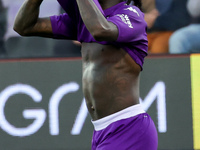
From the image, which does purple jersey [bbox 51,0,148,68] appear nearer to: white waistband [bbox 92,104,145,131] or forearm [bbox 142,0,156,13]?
white waistband [bbox 92,104,145,131]

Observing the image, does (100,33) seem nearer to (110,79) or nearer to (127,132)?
(110,79)

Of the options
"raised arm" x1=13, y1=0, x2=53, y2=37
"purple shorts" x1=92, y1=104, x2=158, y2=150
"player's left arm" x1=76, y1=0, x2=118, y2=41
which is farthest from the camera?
"raised arm" x1=13, y1=0, x2=53, y2=37

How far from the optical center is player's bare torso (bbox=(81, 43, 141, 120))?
131 inches

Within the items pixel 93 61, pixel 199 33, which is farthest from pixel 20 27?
pixel 199 33

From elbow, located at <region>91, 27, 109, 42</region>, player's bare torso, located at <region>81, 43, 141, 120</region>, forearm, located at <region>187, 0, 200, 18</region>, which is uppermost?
elbow, located at <region>91, 27, 109, 42</region>

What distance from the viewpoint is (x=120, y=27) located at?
3.09m

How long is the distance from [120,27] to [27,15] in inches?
28.6

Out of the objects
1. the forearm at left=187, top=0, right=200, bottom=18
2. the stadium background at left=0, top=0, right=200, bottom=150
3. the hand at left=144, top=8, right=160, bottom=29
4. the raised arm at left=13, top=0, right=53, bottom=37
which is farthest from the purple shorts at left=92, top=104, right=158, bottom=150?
the forearm at left=187, top=0, right=200, bottom=18

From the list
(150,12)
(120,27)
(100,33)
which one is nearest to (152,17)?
(150,12)

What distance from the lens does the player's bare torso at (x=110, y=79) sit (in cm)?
333

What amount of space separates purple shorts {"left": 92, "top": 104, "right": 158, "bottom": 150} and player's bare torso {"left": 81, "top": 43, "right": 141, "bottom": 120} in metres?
0.05

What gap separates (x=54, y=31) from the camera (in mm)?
3574

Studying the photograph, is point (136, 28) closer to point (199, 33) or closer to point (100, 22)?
point (100, 22)

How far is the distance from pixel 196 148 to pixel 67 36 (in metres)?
3.13
